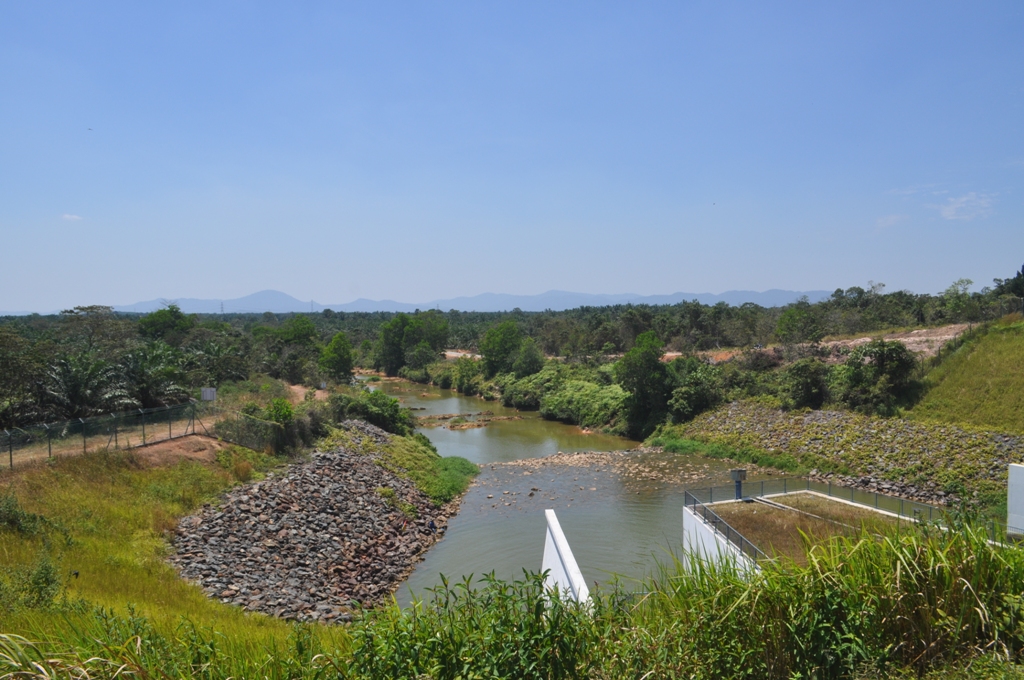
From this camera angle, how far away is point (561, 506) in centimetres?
2125

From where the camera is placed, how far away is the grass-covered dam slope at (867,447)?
20.3 m

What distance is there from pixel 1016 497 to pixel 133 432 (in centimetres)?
2061

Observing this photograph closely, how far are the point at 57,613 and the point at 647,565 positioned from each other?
41.9 ft

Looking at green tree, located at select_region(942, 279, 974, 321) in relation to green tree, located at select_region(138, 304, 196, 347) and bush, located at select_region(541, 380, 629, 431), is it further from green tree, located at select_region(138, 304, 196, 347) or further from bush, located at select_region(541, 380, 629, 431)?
green tree, located at select_region(138, 304, 196, 347)

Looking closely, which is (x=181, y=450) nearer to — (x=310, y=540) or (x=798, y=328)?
(x=310, y=540)

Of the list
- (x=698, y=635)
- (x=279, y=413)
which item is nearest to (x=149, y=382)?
(x=279, y=413)

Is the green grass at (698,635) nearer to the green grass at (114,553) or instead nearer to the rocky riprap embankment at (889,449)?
the green grass at (114,553)

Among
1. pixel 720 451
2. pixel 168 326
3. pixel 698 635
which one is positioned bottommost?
pixel 720 451

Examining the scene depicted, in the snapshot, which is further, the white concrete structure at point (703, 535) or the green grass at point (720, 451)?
the green grass at point (720, 451)

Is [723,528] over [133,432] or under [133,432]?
under

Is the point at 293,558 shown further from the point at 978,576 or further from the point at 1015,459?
the point at 1015,459

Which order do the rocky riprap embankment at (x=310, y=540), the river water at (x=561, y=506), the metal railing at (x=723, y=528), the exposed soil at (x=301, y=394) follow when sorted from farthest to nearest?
the exposed soil at (x=301, y=394), the river water at (x=561, y=506), the rocky riprap embankment at (x=310, y=540), the metal railing at (x=723, y=528)

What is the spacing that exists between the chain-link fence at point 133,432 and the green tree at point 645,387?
19.8 m

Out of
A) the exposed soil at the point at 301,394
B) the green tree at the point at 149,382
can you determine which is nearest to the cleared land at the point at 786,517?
the green tree at the point at 149,382
